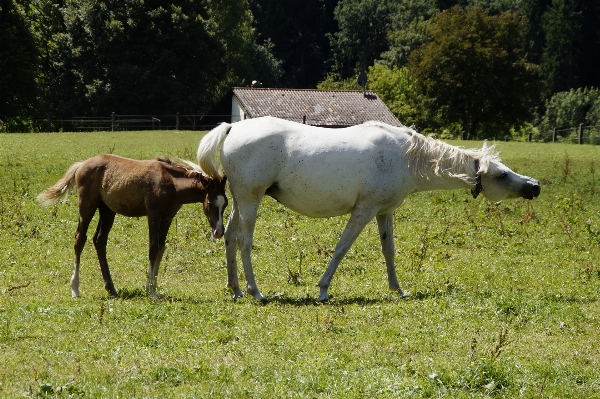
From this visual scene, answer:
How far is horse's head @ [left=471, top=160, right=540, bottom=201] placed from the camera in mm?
11375

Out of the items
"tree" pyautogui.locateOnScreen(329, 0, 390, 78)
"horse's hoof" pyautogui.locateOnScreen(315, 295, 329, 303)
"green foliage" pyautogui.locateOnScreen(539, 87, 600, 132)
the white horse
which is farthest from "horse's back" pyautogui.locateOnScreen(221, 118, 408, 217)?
"tree" pyautogui.locateOnScreen(329, 0, 390, 78)

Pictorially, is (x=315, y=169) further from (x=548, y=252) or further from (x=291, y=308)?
(x=548, y=252)

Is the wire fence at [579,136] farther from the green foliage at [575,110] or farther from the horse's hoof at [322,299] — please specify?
the horse's hoof at [322,299]

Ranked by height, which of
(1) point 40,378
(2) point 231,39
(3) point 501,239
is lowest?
(2) point 231,39

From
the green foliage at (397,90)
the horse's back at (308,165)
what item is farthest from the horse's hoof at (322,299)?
the green foliage at (397,90)

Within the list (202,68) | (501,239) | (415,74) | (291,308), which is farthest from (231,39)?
(291,308)

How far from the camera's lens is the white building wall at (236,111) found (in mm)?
56531

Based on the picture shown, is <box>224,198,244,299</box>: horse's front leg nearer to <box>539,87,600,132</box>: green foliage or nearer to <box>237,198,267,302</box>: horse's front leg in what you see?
<box>237,198,267,302</box>: horse's front leg

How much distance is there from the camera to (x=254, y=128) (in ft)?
35.7

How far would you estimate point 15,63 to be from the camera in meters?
54.6

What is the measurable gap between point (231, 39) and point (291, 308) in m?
73.5

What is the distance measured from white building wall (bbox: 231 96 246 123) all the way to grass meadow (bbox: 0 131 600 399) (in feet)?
127

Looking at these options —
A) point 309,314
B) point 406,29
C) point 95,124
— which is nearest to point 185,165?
point 309,314

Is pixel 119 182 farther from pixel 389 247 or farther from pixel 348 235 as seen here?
pixel 389 247
